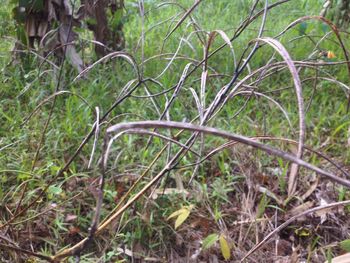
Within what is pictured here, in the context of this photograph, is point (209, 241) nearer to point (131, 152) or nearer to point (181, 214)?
point (181, 214)

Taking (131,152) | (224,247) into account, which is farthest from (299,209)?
(131,152)

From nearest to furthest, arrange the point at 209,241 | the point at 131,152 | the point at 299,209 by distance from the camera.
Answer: the point at 209,241
the point at 299,209
the point at 131,152

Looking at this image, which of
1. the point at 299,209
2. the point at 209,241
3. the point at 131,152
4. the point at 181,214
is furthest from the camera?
the point at 131,152

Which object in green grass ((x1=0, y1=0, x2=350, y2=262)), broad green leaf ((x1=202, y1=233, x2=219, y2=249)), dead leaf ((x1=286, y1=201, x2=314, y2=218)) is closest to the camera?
broad green leaf ((x1=202, y1=233, x2=219, y2=249))

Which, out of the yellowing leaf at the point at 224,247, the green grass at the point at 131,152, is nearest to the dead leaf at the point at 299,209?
the green grass at the point at 131,152

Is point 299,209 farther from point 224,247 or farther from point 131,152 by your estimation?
point 131,152

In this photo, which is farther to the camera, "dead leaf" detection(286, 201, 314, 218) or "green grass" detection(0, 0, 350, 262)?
"dead leaf" detection(286, 201, 314, 218)

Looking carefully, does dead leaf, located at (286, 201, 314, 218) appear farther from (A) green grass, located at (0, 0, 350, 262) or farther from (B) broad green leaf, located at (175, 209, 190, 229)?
(B) broad green leaf, located at (175, 209, 190, 229)

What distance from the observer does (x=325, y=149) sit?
70.7 inches

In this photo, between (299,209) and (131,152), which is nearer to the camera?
(299,209)

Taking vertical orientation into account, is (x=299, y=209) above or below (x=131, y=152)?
below

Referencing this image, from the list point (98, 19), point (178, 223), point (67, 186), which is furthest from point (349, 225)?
point (98, 19)

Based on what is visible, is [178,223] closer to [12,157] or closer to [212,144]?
[212,144]

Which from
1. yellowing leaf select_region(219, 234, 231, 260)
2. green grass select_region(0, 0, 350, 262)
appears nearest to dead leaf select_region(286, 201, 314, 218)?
green grass select_region(0, 0, 350, 262)
